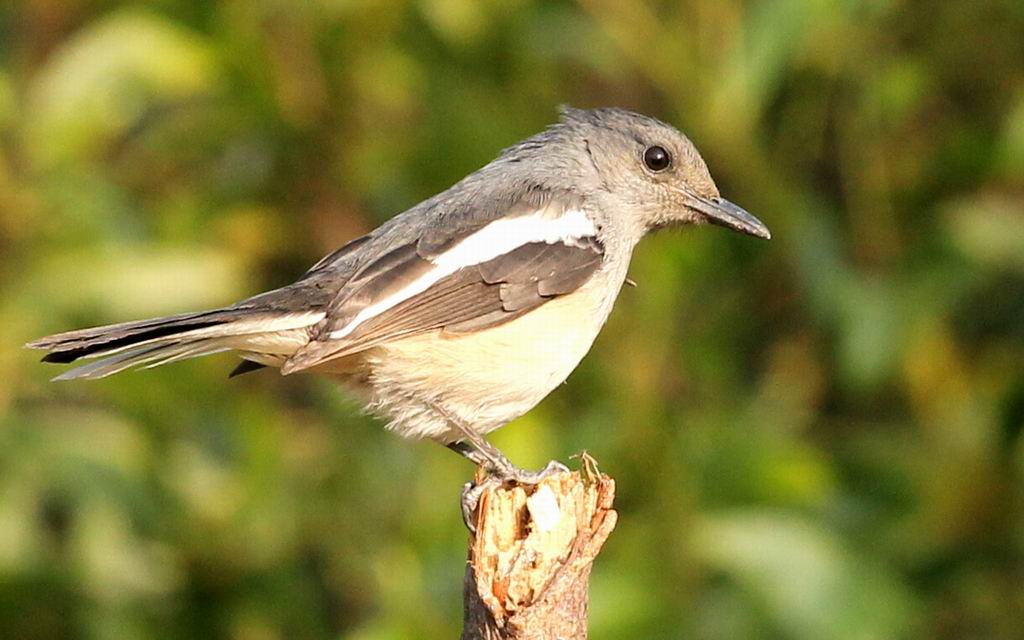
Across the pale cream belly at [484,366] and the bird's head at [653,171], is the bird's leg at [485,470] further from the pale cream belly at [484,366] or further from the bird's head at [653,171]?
the bird's head at [653,171]

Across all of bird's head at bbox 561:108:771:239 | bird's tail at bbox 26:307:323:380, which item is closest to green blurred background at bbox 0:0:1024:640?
bird's head at bbox 561:108:771:239

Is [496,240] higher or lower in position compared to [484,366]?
higher

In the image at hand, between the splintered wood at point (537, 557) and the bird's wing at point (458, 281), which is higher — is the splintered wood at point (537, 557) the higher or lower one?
Result: the lower one

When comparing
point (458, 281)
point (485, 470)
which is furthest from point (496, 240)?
point (485, 470)

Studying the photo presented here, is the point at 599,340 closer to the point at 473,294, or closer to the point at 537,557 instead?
the point at 473,294

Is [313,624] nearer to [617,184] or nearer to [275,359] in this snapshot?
[275,359]

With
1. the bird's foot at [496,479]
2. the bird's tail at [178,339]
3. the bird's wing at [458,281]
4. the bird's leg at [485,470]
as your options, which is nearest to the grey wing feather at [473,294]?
the bird's wing at [458,281]
